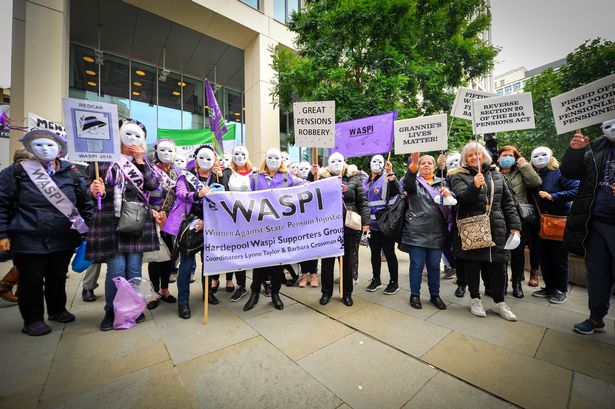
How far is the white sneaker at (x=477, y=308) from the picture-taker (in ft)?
10.4

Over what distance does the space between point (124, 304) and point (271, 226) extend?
1807mm

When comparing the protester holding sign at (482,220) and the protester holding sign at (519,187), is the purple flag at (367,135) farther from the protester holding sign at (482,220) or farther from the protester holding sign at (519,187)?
the protester holding sign at (519,187)

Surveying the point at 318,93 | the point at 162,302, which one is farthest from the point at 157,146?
the point at 318,93

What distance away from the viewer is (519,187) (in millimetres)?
4035

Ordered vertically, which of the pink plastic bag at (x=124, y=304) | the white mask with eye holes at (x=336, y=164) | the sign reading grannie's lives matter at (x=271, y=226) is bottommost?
the pink plastic bag at (x=124, y=304)

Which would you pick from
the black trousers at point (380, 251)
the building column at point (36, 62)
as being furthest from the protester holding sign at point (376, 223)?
the building column at point (36, 62)

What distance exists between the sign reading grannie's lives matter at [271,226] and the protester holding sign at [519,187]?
8.74 feet

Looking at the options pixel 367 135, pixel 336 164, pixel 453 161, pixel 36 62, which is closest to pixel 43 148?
pixel 336 164

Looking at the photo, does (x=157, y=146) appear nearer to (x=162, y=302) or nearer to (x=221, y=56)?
(x=162, y=302)

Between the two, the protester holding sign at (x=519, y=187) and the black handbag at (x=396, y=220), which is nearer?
the black handbag at (x=396, y=220)

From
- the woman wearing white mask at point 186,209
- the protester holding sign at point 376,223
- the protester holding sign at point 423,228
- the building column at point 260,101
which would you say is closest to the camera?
the woman wearing white mask at point 186,209

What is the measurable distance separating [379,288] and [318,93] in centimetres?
618

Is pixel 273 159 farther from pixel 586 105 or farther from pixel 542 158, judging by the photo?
pixel 542 158

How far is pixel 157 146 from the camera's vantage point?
11.7 ft
